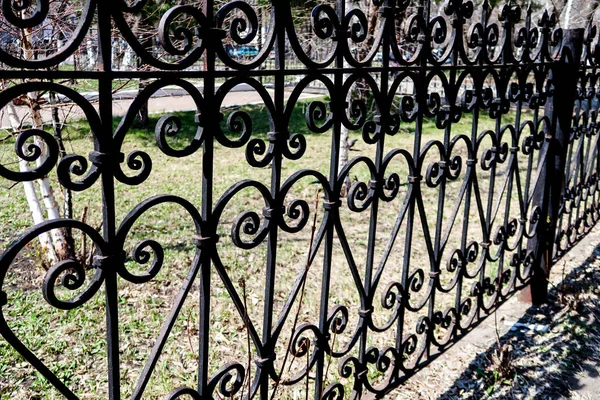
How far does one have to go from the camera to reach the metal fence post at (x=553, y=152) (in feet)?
10.6

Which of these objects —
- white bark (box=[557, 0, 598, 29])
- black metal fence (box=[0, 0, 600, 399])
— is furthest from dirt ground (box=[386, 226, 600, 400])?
white bark (box=[557, 0, 598, 29])

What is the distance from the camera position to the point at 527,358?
296 cm

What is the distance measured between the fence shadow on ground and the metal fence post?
0.50ft

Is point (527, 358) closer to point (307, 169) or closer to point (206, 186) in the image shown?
point (307, 169)

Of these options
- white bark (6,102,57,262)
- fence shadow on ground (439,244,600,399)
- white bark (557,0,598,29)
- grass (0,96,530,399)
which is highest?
white bark (557,0,598,29)

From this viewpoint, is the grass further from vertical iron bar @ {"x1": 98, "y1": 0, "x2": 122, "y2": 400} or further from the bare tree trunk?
vertical iron bar @ {"x1": 98, "y1": 0, "x2": 122, "y2": 400}

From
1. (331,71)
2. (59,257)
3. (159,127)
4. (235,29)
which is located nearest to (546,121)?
(331,71)

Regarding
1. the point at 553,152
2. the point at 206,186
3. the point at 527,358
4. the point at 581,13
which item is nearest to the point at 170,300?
the point at 527,358

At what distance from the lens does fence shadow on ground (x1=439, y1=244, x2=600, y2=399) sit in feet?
8.83

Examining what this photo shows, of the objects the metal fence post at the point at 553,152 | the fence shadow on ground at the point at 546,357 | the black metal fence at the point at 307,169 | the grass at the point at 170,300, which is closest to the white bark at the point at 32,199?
the grass at the point at 170,300

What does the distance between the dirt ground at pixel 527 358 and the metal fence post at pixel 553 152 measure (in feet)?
→ 0.59

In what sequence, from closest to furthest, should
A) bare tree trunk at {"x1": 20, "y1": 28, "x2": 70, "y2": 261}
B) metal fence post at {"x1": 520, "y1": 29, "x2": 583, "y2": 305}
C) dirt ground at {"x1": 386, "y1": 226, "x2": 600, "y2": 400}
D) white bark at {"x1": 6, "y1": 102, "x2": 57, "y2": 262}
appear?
dirt ground at {"x1": 386, "y1": 226, "x2": 600, "y2": 400}, metal fence post at {"x1": 520, "y1": 29, "x2": 583, "y2": 305}, bare tree trunk at {"x1": 20, "y1": 28, "x2": 70, "y2": 261}, white bark at {"x1": 6, "y1": 102, "x2": 57, "y2": 262}

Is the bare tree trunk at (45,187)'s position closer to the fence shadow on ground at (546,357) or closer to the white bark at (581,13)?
the fence shadow on ground at (546,357)

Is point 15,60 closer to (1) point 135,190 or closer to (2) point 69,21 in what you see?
(2) point 69,21
